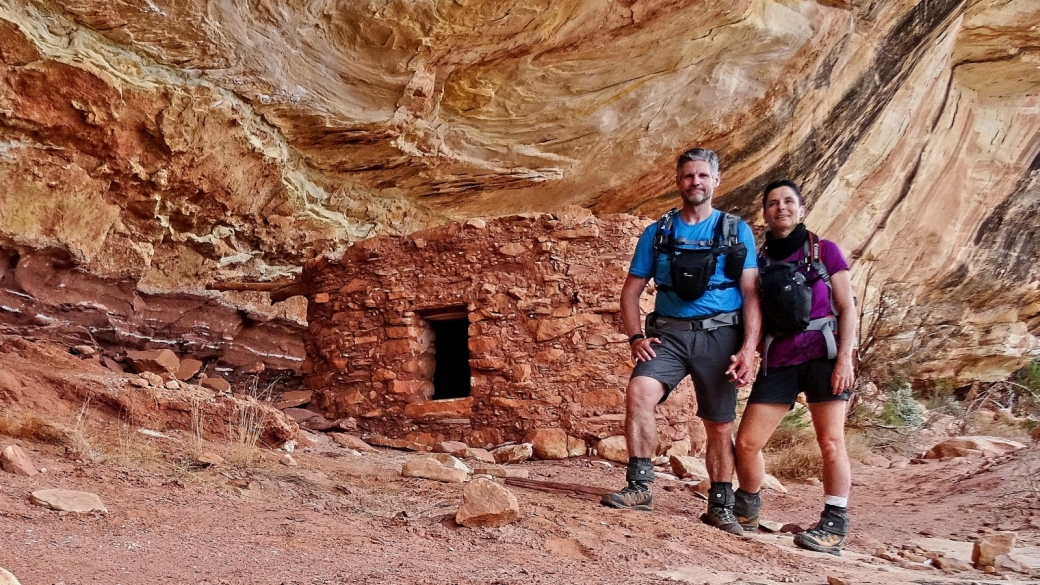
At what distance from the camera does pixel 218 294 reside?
8.48 meters

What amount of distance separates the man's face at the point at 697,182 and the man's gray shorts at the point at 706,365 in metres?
0.52

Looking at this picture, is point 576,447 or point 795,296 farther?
point 576,447

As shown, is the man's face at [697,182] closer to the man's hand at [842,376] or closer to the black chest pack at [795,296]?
the black chest pack at [795,296]

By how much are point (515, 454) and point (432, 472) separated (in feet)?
5.28

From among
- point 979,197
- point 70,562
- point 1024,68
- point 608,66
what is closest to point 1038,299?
point 979,197

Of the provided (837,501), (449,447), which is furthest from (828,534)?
(449,447)

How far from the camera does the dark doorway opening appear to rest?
741 centimetres

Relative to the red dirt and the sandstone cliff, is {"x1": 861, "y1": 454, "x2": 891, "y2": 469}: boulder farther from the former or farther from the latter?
the sandstone cliff

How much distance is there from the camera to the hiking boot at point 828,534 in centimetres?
307

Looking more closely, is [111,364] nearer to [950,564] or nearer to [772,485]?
[772,485]

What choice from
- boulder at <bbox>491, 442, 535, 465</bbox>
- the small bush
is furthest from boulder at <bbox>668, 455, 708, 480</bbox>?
the small bush

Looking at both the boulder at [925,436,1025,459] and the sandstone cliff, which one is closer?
the boulder at [925,436,1025,459]

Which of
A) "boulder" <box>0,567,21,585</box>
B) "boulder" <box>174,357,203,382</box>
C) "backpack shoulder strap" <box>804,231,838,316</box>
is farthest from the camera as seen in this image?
→ "boulder" <box>174,357,203,382</box>

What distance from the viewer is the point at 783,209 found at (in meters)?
3.28
